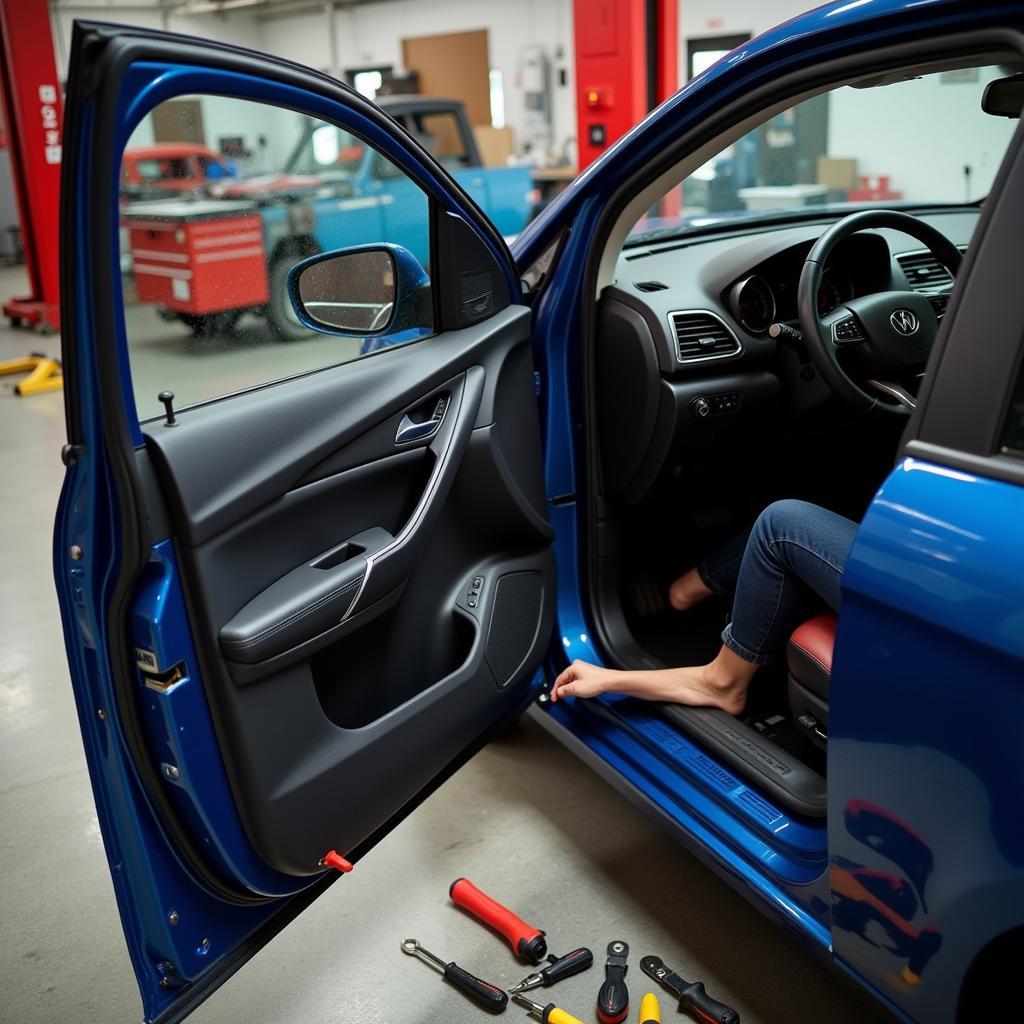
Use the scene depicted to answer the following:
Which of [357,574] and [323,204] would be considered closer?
[357,574]

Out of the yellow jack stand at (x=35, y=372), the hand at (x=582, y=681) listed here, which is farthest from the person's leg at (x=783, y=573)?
the yellow jack stand at (x=35, y=372)

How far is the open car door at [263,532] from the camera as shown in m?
1.29

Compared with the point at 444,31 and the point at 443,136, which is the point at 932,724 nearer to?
the point at 443,136

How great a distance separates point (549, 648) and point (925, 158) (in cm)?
696

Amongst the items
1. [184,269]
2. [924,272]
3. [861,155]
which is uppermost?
[861,155]

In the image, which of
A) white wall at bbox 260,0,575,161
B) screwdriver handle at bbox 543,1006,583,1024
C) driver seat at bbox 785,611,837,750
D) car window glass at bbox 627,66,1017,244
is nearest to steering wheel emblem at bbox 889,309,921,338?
driver seat at bbox 785,611,837,750

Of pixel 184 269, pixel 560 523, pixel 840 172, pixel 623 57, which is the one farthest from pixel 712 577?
pixel 840 172

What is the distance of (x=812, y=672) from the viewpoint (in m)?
1.71

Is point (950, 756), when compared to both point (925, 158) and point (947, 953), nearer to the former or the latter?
point (947, 953)

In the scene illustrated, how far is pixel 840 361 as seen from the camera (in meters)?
2.03

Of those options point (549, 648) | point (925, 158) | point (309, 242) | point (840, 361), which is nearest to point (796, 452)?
point (840, 361)

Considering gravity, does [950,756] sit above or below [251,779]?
above

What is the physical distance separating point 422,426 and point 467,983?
1000 mm

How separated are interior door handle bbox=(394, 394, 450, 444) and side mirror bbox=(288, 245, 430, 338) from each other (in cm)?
16
